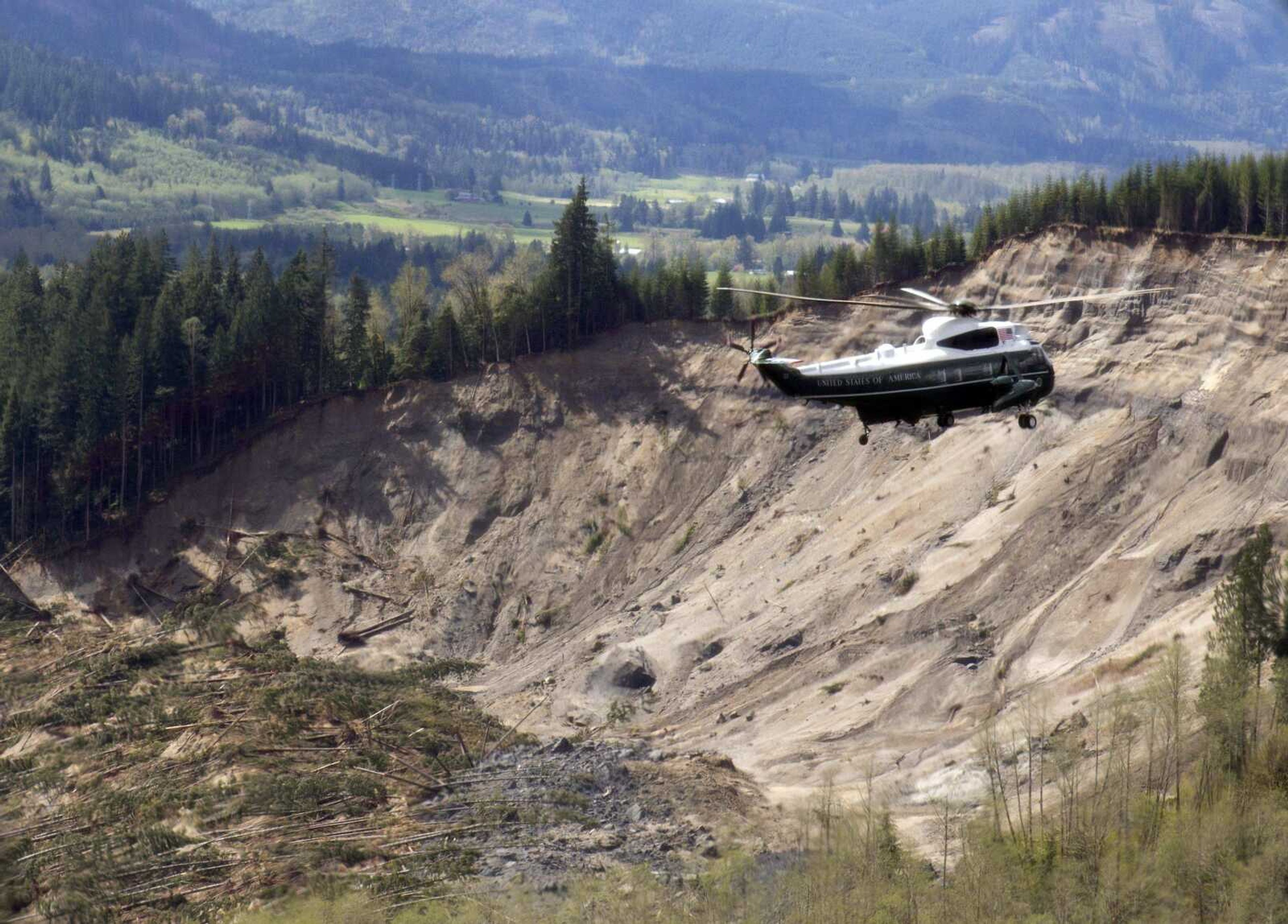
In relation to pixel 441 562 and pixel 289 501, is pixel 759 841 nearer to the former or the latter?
pixel 441 562

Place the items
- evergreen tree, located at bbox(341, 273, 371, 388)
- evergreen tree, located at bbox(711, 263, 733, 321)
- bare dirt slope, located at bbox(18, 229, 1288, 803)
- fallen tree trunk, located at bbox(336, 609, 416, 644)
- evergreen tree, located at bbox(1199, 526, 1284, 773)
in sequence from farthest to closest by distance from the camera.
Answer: evergreen tree, located at bbox(341, 273, 371, 388)
evergreen tree, located at bbox(711, 263, 733, 321)
fallen tree trunk, located at bbox(336, 609, 416, 644)
bare dirt slope, located at bbox(18, 229, 1288, 803)
evergreen tree, located at bbox(1199, 526, 1284, 773)

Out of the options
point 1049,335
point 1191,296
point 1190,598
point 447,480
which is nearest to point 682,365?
point 447,480

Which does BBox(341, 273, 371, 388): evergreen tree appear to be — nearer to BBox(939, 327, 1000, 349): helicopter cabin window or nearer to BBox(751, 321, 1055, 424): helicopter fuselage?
BBox(751, 321, 1055, 424): helicopter fuselage

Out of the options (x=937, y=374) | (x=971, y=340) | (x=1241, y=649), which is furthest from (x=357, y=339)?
(x=1241, y=649)

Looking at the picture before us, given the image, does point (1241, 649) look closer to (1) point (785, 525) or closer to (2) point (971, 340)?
(2) point (971, 340)

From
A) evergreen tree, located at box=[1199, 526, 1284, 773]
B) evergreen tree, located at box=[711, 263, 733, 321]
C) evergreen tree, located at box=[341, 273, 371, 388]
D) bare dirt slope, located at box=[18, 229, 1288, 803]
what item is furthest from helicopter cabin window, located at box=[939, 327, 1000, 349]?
evergreen tree, located at box=[341, 273, 371, 388]
